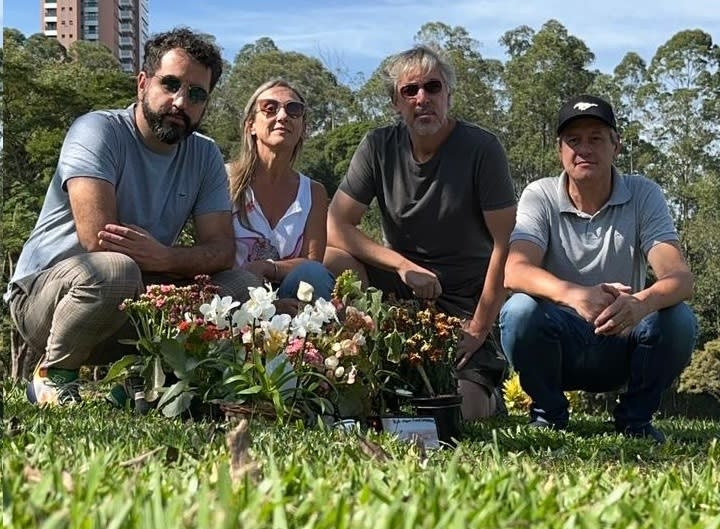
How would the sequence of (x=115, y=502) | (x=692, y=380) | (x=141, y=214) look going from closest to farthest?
(x=115, y=502)
(x=141, y=214)
(x=692, y=380)

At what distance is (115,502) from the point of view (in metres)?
1.20

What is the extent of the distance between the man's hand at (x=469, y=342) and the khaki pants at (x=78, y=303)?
1217mm

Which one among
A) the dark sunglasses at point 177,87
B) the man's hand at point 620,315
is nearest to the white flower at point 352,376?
the man's hand at point 620,315

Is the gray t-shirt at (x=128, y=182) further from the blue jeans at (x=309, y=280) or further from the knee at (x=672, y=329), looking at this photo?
the knee at (x=672, y=329)

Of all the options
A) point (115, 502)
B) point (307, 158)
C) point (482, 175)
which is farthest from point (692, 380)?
point (115, 502)

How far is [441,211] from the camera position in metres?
5.27

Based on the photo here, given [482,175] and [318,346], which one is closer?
[318,346]

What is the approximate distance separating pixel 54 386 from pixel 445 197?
2.11 meters

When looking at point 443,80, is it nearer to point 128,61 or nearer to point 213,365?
point 213,365

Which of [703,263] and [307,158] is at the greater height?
[307,158]

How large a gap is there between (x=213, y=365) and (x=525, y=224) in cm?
168

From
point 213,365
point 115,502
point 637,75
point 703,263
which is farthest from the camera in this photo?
point 637,75

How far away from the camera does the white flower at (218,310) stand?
12.5ft

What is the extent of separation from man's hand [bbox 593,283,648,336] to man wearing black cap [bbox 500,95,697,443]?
14 millimetres
